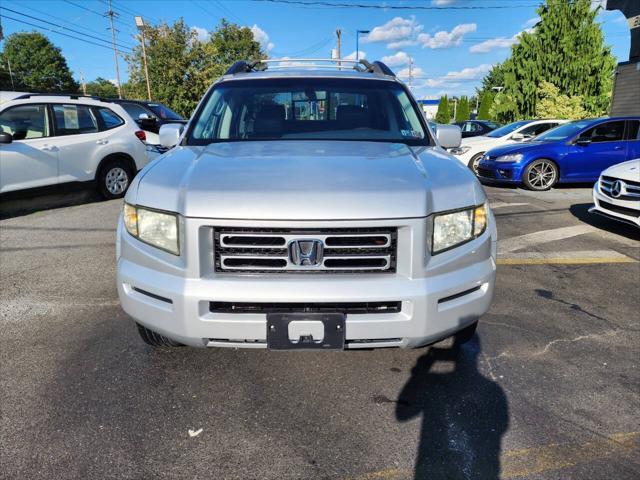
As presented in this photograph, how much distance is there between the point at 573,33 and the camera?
24328 mm

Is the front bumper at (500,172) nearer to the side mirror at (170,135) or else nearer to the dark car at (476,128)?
the dark car at (476,128)

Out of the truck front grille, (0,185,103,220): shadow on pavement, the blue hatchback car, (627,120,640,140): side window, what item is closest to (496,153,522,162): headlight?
the blue hatchback car

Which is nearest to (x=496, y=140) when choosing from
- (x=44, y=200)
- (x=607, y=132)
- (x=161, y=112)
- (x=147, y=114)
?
(x=607, y=132)

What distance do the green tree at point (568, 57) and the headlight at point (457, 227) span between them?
26.5 m

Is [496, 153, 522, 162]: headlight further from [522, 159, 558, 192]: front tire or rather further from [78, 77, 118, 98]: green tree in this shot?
[78, 77, 118, 98]: green tree

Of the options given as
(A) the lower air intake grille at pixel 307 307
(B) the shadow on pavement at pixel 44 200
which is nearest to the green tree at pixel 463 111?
(B) the shadow on pavement at pixel 44 200

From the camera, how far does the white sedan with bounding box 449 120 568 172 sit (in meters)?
12.2

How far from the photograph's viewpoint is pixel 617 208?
20.8ft

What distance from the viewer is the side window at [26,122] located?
6973mm

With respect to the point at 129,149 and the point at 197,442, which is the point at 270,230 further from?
the point at 129,149

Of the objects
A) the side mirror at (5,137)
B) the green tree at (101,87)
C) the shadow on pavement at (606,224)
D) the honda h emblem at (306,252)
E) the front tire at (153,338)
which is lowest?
the shadow on pavement at (606,224)

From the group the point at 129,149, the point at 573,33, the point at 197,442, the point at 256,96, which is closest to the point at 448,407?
the point at 197,442

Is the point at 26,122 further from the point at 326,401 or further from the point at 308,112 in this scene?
the point at 326,401

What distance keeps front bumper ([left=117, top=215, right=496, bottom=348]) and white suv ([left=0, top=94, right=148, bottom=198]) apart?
5971 mm
